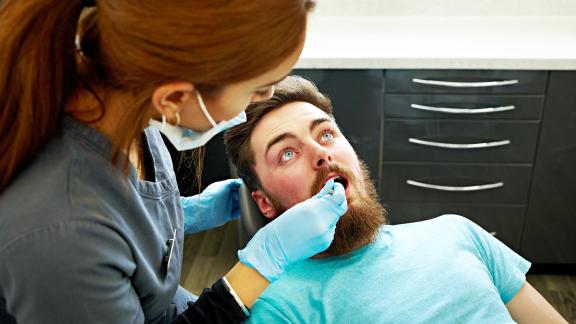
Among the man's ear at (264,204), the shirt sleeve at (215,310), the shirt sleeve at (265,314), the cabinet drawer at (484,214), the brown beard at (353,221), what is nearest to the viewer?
the shirt sleeve at (215,310)

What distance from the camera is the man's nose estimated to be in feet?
4.59

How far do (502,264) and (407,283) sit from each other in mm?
281

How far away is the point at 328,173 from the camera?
4.62ft

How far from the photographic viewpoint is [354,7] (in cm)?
277

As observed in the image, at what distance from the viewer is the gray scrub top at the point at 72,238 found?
30.5 inches

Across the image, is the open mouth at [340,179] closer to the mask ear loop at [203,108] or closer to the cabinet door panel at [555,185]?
the mask ear loop at [203,108]

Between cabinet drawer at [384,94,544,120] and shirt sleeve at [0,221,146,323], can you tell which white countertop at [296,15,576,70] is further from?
shirt sleeve at [0,221,146,323]

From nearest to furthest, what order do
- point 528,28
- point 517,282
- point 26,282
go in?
1. point 26,282
2. point 517,282
3. point 528,28

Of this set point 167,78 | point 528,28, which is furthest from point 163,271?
point 528,28

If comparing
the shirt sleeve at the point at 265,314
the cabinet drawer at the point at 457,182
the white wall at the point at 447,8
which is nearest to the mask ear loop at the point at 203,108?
the shirt sleeve at the point at 265,314

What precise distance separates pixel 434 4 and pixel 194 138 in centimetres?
207

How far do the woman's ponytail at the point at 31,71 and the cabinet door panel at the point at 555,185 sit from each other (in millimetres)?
1935

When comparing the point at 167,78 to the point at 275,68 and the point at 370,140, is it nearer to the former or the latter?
the point at 275,68

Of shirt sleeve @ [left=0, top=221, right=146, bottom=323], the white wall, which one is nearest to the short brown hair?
shirt sleeve @ [left=0, top=221, right=146, bottom=323]
